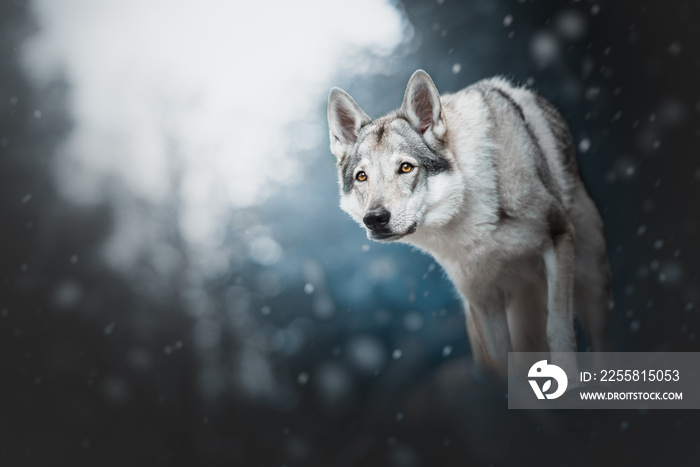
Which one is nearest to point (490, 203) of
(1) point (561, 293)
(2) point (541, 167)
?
(2) point (541, 167)

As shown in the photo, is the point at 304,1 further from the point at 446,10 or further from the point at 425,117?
the point at 425,117

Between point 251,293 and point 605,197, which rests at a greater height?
point 605,197

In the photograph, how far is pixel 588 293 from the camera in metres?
2.16

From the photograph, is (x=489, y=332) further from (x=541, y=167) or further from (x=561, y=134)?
(x=561, y=134)

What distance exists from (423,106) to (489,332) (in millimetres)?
811

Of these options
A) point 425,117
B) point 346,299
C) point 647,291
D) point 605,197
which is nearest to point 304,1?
point 425,117

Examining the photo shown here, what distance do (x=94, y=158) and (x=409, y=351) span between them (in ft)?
4.64

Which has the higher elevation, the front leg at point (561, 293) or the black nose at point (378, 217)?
the black nose at point (378, 217)

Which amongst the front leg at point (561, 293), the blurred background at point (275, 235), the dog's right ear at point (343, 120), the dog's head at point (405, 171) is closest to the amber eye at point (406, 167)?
the dog's head at point (405, 171)

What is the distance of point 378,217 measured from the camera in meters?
1.87

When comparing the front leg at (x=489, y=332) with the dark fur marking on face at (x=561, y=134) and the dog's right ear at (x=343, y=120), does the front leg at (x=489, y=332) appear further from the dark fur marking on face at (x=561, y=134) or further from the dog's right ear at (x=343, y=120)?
the dog's right ear at (x=343, y=120)

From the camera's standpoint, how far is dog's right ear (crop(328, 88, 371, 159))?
6.93ft

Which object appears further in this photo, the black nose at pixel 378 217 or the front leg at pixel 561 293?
the front leg at pixel 561 293

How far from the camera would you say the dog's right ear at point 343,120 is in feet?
6.93
